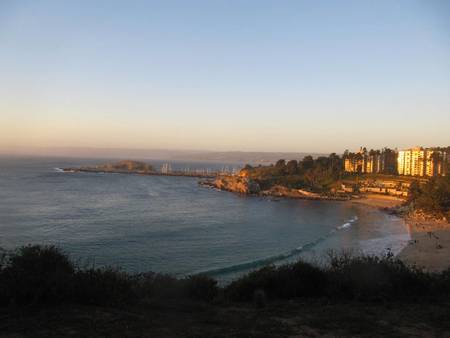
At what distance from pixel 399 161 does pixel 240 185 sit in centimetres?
5628

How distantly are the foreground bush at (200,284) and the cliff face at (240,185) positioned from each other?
76.8m

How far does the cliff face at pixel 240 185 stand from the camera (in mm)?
88438

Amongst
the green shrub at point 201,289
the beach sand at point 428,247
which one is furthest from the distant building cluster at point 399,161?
the green shrub at point 201,289

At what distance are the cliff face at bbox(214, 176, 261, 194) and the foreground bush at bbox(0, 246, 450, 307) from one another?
76756mm

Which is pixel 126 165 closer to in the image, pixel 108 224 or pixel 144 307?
pixel 108 224

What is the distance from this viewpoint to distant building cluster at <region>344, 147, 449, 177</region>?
105125mm

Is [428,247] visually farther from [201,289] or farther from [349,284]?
[201,289]

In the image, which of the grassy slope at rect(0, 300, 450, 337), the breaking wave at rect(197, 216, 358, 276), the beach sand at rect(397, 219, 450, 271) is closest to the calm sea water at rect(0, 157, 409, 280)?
the breaking wave at rect(197, 216, 358, 276)

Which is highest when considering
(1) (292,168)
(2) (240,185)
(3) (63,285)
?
(1) (292,168)

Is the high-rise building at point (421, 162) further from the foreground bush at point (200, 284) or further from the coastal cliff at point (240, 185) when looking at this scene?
the foreground bush at point (200, 284)

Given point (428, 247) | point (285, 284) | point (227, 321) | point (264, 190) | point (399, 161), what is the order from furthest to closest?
point (399, 161) → point (264, 190) → point (428, 247) → point (285, 284) → point (227, 321)

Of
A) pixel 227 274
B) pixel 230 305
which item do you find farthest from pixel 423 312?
pixel 227 274

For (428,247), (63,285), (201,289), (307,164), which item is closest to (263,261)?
(428,247)

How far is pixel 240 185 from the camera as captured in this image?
91312 mm
